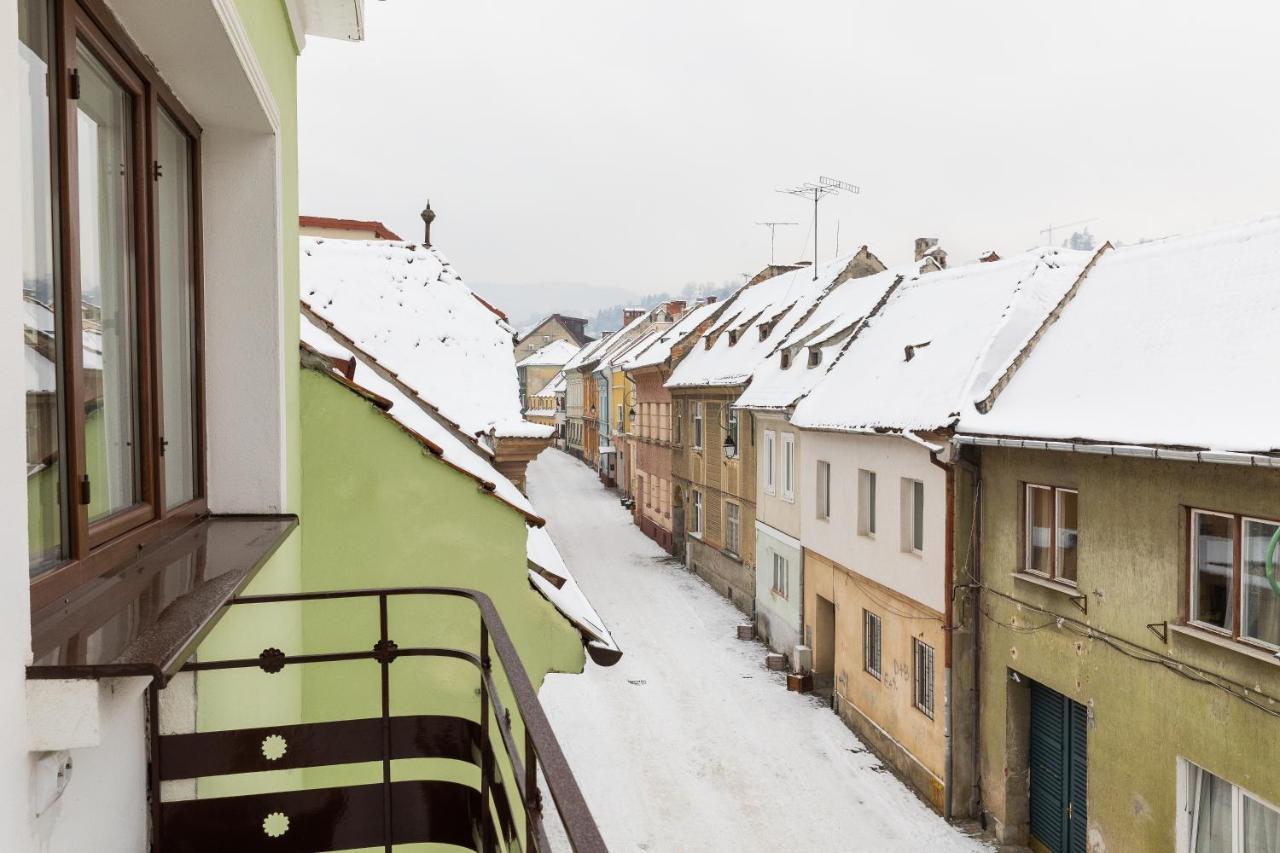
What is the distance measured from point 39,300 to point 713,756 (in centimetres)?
1476

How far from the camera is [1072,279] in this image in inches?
570

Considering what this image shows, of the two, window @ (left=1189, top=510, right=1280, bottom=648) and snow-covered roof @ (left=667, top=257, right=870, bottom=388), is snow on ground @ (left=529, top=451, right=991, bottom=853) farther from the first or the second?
snow-covered roof @ (left=667, top=257, right=870, bottom=388)

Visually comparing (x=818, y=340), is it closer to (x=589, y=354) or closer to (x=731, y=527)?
(x=731, y=527)

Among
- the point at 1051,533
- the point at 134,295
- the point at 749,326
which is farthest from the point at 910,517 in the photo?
the point at 749,326

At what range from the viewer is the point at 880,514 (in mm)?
15344

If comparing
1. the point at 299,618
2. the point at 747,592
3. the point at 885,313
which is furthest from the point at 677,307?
the point at 299,618

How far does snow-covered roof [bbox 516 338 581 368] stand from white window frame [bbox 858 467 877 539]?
6064cm

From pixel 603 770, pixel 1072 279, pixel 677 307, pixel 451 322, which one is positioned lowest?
pixel 603 770

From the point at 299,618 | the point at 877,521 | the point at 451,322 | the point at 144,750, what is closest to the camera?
the point at 144,750

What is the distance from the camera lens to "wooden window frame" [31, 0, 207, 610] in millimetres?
2240

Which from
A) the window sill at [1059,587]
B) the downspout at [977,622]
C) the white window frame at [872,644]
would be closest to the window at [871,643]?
the white window frame at [872,644]

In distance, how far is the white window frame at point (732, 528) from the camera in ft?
82.4

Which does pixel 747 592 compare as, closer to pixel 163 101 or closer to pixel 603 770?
pixel 603 770

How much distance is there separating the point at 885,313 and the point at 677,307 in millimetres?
28629
